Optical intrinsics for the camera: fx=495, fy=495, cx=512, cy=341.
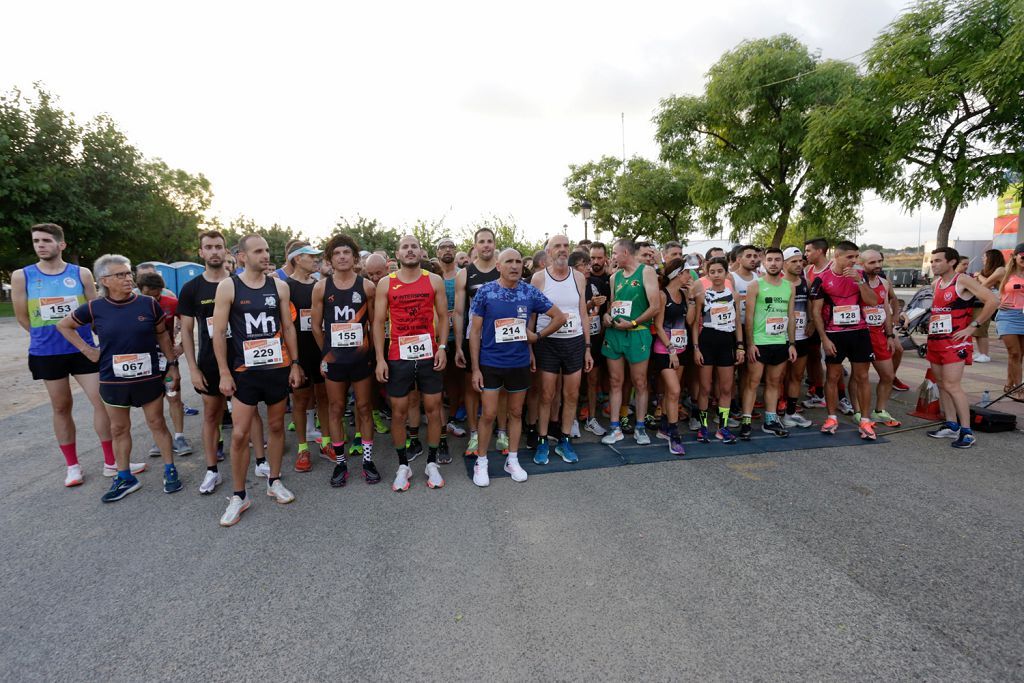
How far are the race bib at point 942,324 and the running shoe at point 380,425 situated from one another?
6218 mm

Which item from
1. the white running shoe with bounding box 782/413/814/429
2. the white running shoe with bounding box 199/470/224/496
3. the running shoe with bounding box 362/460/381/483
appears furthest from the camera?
the white running shoe with bounding box 782/413/814/429

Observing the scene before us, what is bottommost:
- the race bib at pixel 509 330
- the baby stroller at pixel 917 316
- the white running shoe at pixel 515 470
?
the white running shoe at pixel 515 470

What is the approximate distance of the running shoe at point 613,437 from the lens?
530 cm

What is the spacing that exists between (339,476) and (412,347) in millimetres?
1343

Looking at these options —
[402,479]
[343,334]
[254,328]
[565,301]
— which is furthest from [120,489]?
[565,301]

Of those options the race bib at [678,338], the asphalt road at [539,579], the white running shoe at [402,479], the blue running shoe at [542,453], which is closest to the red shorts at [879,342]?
the asphalt road at [539,579]

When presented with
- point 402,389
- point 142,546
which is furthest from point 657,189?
point 142,546

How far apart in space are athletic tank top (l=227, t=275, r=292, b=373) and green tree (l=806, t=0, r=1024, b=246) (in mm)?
12330

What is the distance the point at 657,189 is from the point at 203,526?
92.7ft

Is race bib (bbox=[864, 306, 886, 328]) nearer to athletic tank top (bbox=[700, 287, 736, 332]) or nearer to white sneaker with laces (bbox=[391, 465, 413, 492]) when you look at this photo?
athletic tank top (bbox=[700, 287, 736, 332])

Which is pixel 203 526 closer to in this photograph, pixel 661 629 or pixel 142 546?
pixel 142 546

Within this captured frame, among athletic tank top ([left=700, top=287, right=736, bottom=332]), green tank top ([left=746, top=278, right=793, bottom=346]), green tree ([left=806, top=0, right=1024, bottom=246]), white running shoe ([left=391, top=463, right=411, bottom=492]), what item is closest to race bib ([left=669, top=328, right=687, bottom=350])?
athletic tank top ([left=700, top=287, right=736, bottom=332])

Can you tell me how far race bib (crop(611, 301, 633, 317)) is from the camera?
5234 millimetres

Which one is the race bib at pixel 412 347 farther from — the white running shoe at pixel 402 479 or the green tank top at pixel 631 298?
the green tank top at pixel 631 298
